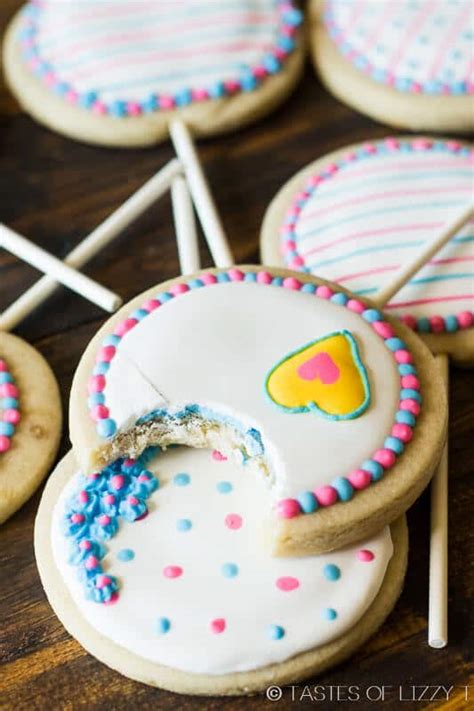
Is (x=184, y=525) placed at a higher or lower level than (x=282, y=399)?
lower

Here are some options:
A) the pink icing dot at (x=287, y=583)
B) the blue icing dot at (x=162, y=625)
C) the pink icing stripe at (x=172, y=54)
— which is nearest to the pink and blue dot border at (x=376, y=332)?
the pink icing dot at (x=287, y=583)

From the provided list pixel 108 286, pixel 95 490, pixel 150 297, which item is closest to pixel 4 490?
pixel 95 490

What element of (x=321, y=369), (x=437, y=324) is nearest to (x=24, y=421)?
(x=321, y=369)

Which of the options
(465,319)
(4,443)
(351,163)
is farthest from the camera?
(351,163)

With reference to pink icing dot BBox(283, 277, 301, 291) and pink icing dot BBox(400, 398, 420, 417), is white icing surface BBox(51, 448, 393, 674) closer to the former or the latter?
pink icing dot BBox(400, 398, 420, 417)

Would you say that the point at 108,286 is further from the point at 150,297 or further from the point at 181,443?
the point at 181,443

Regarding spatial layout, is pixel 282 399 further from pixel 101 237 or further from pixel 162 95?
pixel 162 95

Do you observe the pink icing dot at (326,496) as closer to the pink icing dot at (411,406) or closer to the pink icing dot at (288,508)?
the pink icing dot at (288,508)
